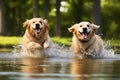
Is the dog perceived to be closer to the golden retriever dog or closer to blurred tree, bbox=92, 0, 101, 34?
the golden retriever dog

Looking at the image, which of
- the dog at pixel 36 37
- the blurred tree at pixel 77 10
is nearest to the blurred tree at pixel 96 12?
the blurred tree at pixel 77 10

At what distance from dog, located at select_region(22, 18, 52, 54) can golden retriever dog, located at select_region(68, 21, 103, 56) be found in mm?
851

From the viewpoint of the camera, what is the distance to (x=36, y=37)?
17297 mm

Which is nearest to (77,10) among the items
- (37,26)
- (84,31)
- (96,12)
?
(96,12)

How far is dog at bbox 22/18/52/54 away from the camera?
1697 centimetres

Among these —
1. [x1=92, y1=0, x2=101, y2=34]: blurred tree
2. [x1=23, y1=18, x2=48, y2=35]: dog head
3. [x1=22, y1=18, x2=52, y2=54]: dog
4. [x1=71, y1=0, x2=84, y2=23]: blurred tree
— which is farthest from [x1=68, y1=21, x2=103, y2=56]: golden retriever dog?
[x1=71, y1=0, x2=84, y2=23]: blurred tree

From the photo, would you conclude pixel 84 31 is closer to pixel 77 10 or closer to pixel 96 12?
pixel 96 12

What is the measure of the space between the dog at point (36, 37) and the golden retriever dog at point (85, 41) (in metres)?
0.85

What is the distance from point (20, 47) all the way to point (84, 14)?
3154 cm

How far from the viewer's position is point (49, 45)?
1691cm

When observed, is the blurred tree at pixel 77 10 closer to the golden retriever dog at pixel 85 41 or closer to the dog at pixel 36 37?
the dog at pixel 36 37

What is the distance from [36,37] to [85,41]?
1480mm

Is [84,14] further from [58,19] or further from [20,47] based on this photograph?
[20,47]

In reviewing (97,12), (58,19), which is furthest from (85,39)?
(58,19)
